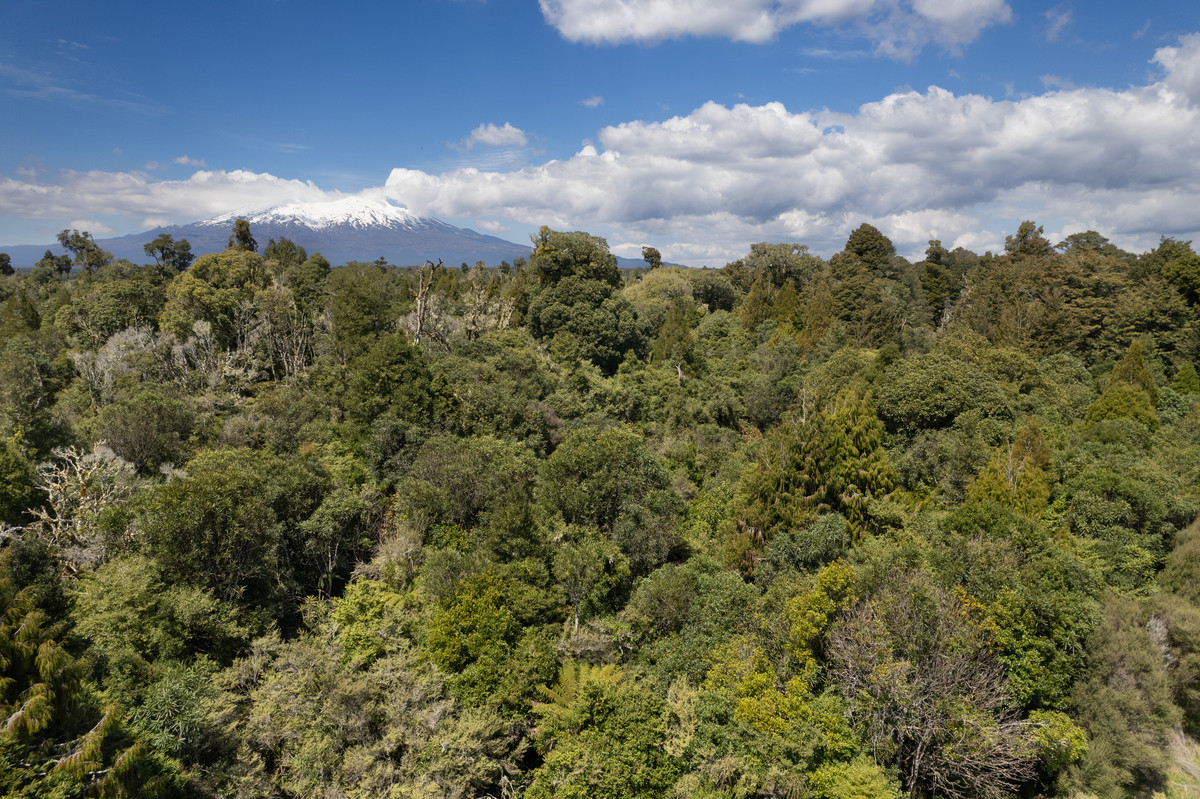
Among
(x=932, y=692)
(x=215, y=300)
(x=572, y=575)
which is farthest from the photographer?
(x=215, y=300)

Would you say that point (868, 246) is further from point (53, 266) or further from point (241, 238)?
point (53, 266)

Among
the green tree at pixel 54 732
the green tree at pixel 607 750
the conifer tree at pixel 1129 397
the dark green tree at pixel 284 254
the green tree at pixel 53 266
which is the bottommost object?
the green tree at pixel 607 750

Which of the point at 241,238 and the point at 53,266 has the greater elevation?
the point at 241,238

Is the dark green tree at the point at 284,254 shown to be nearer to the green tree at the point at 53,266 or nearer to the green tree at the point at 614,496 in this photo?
the green tree at the point at 53,266

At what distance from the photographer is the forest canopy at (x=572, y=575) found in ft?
45.1

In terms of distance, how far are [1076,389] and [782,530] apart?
2652cm

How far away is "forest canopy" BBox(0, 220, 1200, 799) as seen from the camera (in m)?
13.7

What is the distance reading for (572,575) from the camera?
19312 mm

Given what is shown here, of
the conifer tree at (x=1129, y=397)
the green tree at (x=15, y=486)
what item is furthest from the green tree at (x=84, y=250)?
the conifer tree at (x=1129, y=397)

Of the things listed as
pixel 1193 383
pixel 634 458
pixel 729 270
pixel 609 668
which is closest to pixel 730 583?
pixel 609 668

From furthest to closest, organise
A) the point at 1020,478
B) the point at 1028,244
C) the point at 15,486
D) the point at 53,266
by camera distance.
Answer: the point at 53,266 → the point at 1028,244 → the point at 1020,478 → the point at 15,486

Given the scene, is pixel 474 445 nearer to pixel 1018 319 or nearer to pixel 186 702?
pixel 186 702

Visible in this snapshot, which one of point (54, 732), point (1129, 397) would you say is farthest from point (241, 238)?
point (1129, 397)

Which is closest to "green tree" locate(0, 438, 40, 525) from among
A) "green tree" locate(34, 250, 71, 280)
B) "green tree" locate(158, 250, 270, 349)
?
"green tree" locate(158, 250, 270, 349)
